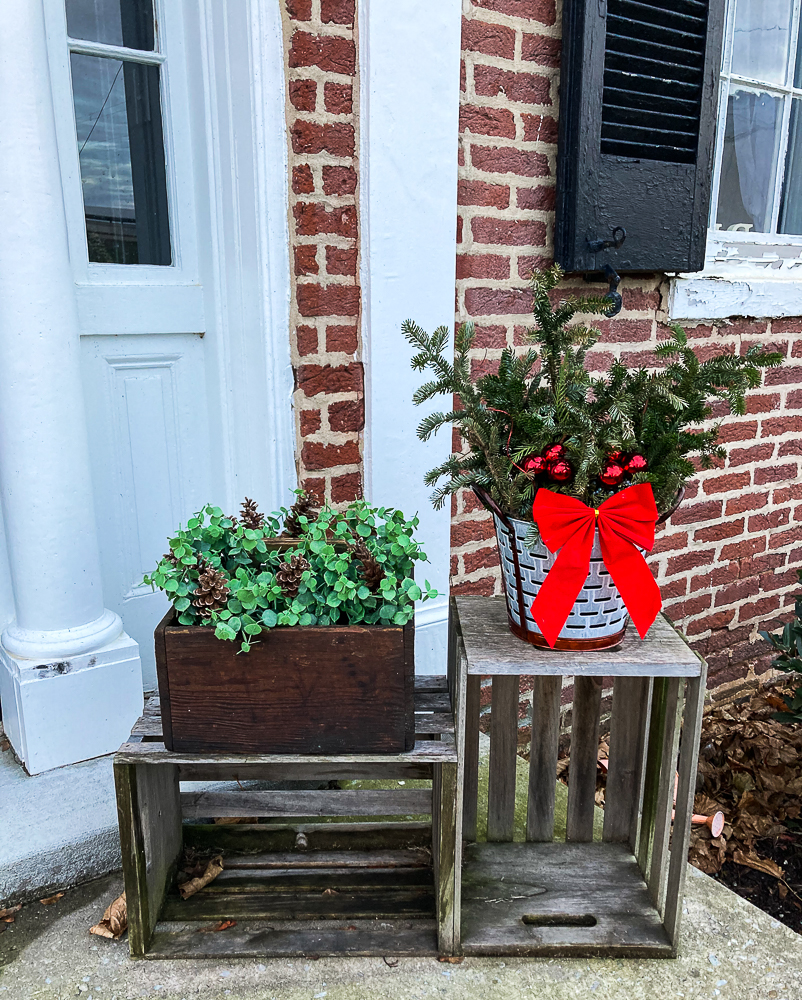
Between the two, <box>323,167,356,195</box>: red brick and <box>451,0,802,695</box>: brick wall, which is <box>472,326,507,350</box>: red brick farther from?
<box>323,167,356,195</box>: red brick

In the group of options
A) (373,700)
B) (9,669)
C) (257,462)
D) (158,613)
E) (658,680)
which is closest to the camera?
(373,700)

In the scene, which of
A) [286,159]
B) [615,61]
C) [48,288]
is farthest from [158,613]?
[615,61]

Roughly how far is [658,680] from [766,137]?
8.02 feet

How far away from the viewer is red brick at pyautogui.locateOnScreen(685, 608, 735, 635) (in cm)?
324

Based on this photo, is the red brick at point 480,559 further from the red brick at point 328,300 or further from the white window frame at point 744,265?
the white window frame at point 744,265

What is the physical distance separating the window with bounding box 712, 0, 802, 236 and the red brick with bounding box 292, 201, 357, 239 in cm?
165

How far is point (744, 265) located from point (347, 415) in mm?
1824

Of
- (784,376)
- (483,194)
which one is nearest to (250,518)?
(483,194)

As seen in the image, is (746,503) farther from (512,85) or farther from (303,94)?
(303,94)

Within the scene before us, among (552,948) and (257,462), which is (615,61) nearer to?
(257,462)

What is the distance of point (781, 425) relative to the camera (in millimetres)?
3252

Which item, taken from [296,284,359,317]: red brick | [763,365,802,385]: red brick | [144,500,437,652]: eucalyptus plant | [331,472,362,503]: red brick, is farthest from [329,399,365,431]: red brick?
[763,365,802,385]: red brick

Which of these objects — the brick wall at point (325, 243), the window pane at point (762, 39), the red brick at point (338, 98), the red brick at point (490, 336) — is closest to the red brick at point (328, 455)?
the brick wall at point (325, 243)

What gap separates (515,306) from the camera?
7.86 ft
